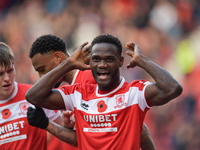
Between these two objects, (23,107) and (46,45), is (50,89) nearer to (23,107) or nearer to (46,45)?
(23,107)

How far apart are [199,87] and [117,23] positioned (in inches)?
105

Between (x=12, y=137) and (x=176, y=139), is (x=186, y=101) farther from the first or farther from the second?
(x=12, y=137)

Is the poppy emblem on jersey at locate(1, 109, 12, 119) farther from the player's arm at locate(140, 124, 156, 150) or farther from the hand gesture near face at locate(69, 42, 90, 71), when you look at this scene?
the player's arm at locate(140, 124, 156, 150)

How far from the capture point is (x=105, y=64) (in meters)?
2.45

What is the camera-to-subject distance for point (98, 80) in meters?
2.48

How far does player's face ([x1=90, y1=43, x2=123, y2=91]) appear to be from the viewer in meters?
2.46

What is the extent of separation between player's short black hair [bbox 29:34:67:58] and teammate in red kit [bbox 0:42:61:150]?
0.28m

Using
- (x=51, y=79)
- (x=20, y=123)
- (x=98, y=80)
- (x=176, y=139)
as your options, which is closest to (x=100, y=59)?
(x=98, y=80)

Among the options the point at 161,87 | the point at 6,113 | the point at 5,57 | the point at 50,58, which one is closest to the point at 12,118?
the point at 6,113

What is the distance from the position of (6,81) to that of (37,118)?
55 cm

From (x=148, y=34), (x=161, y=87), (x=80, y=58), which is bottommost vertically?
(x=161, y=87)

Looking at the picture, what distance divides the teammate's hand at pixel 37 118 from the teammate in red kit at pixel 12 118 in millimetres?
43

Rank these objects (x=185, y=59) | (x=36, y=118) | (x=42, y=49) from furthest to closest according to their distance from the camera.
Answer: (x=185, y=59)
(x=42, y=49)
(x=36, y=118)

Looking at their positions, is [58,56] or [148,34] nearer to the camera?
[58,56]
